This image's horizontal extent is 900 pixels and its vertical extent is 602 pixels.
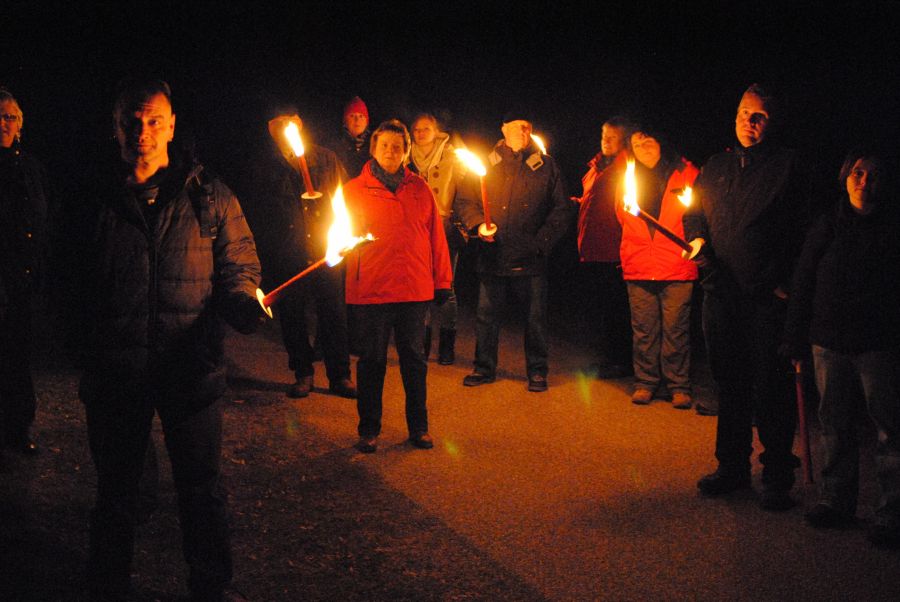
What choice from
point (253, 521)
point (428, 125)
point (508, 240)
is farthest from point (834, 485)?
point (428, 125)

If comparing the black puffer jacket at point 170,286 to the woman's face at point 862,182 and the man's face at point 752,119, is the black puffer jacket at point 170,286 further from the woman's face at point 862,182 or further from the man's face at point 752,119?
the woman's face at point 862,182

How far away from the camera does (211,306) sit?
12.0 feet

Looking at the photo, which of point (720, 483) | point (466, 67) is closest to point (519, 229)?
point (720, 483)

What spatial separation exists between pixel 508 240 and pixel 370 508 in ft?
12.1

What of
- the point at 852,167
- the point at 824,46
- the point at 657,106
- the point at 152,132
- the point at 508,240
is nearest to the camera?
the point at 152,132

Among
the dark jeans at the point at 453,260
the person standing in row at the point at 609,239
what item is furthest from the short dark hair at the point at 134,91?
the person standing in row at the point at 609,239

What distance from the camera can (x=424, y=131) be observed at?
331 inches

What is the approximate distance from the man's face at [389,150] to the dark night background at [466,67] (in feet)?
4.60

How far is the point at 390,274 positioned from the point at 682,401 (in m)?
3.01

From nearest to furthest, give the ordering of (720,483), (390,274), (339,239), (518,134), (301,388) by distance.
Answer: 1. (339,239)
2. (720,483)
3. (390,274)
4. (301,388)
5. (518,134)

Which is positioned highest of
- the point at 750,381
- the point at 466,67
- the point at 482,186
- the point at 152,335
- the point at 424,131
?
the point at 466,67

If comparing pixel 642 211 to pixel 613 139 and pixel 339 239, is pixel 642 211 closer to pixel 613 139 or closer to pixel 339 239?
pixel 339 239

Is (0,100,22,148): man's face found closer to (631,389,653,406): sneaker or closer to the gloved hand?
the gloved hand

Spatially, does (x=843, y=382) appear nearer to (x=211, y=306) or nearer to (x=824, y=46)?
(x=211, y=306)
